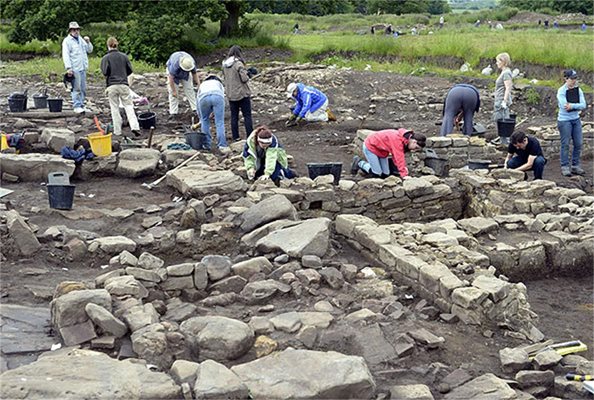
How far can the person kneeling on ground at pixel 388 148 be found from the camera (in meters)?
9.40

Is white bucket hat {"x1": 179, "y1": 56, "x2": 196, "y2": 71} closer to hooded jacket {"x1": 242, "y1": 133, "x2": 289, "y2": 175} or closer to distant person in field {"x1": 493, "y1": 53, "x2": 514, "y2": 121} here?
hooded jacket {"x1": 242, "y1": 133, "x2": 289, "y2": 175}

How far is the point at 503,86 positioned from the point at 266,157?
19.0 ft

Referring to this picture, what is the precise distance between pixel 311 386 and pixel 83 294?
6.32 ft

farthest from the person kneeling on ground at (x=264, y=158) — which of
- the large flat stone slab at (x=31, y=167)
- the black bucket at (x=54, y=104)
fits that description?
the black bucket at (x=54, y=104)

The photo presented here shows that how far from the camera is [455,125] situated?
13.1 meters

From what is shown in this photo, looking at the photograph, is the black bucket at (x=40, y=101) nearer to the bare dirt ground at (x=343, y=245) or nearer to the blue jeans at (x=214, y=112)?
the bare dirt ground at (x=343, y=245)

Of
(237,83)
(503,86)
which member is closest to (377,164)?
(237,83)

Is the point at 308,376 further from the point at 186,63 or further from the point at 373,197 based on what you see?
the point at 186,63

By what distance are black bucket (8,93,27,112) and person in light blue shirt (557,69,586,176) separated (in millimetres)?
9350

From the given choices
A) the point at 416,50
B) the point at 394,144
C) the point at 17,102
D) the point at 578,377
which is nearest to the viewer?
the point at 578,377

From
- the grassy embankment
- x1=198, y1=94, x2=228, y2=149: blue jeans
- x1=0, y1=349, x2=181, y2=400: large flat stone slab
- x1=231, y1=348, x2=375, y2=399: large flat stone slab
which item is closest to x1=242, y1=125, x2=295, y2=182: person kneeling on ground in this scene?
x1=198, y1=94, x2=228, y2=149: blue jeans

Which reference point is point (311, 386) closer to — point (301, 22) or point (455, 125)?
point (455, 125)

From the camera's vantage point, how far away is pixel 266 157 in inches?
365

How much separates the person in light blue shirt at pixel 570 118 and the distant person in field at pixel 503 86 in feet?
5.07
